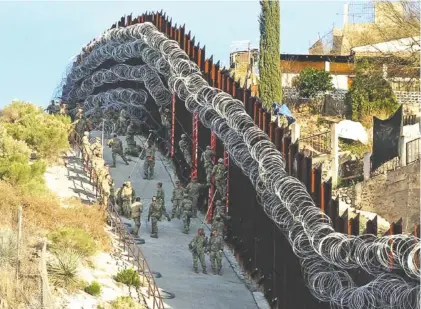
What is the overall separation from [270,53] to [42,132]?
11.4 meters

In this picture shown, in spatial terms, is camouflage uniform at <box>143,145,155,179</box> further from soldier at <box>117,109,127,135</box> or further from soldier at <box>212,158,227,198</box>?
soldier at <box>117,109,127,135</box>

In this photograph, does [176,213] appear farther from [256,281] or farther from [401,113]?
[401,113]

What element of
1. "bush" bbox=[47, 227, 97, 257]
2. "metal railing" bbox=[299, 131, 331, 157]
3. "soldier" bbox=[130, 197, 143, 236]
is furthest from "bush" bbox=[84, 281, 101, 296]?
"metal railing" bbox=[299, 131, 331, 157]

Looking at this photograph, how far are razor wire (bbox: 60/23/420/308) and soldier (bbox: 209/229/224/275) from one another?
163cm

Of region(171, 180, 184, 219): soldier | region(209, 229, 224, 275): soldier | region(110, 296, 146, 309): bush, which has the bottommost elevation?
region(110, 296, 146, 309): bush

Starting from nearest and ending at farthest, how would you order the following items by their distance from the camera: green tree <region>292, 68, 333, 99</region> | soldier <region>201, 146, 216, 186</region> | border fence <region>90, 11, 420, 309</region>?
1. border fence <region>90, 11, 420, 309</region>
2. soldier <region>201, 146, 216, 186</region>
3. green tree <region>292, 68, 333, 99</region>

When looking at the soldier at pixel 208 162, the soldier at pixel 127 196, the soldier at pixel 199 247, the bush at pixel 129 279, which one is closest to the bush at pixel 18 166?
the soldier at pixel 127 196

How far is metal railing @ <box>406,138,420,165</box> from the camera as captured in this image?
112 feet

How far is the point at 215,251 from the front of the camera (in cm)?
2839

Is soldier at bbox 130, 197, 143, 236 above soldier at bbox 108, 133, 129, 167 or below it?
below

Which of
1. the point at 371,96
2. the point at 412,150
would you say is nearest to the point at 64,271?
the point at 412,150

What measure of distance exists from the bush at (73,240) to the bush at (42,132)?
9.40 m

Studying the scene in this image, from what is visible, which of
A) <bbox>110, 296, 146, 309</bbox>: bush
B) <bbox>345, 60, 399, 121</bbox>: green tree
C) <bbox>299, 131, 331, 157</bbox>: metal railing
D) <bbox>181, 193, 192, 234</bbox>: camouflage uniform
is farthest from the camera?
<bbox>345, 60, 399, 121</bbox>: green tree

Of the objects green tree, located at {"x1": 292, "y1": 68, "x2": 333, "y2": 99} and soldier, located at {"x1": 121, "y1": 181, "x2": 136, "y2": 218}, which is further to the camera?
green tree, located at {"x1": 292, "y1": 68, "x2": 333, "y2": 99}
